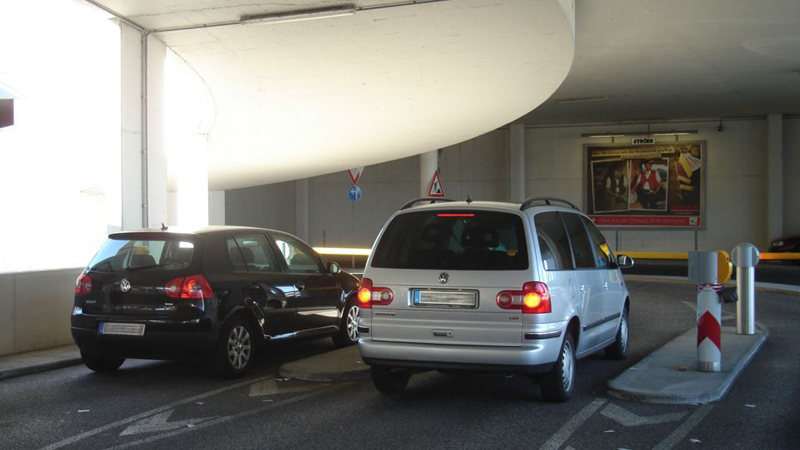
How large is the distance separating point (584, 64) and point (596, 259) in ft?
39.7

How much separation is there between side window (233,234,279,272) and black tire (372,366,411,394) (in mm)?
2134

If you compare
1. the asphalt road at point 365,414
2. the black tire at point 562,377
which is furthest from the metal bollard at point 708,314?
the black tire at point 562,377

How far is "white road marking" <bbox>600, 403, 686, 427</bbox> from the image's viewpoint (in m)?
6.45

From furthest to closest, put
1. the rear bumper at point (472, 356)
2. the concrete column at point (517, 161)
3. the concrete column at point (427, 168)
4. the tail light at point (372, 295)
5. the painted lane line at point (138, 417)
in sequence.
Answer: the concrete column at point (517, 161)
the concrete column at point (427, 168)
the tail light at point (372, 295)
the rear bumper at point (472, 356)
the painted lane line at point (138, 417)

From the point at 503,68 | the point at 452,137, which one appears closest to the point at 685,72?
the point at 452,137

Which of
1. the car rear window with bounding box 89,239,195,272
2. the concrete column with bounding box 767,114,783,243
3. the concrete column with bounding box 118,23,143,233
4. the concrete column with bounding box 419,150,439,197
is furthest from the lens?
the concrete column with bounding box 767,114,783,243

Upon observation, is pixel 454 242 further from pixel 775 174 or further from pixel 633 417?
pixel 775 174

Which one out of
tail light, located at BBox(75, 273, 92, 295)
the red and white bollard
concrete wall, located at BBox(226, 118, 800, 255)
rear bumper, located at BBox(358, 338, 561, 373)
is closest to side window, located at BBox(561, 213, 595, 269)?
the red and white bollard

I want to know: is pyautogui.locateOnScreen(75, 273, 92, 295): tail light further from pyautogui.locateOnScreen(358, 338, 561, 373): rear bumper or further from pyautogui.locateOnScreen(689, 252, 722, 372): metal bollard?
pyautogui.locateOnScreen(689, 252, 722, 372): metal bollard

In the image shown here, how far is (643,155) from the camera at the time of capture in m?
31.8

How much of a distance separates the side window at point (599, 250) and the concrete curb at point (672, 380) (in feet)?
3.60

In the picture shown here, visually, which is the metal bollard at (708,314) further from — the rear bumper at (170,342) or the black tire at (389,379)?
the rear bumper at (170,342)

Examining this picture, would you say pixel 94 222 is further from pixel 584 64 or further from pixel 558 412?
pixel 558 412

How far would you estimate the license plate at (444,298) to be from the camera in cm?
684
